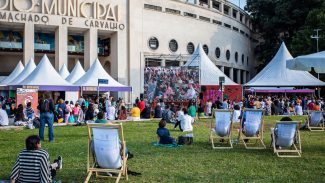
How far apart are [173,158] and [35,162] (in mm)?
4746

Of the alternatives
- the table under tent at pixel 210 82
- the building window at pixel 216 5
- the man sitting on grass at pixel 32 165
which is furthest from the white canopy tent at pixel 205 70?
the building window at pixel 216 5

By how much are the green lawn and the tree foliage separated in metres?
44.8

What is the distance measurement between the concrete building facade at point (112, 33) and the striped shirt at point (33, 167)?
110 feet

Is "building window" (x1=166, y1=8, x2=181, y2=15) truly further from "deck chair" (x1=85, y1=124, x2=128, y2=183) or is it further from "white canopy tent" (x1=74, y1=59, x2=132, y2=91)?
"deck chair" (x1=85, y1=124, x2=128, y2=183)

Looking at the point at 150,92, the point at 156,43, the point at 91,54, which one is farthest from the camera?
the point at 156,43

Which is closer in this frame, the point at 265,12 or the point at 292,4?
the point at 292,4

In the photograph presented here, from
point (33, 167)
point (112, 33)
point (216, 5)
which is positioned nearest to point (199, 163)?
point (33, 167)

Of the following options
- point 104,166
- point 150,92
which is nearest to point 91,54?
point 150,92

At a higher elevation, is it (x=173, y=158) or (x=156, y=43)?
(x=156, y=43)

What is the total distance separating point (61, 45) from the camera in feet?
130

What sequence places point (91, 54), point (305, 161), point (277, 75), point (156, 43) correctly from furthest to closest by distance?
point (156, 43) < point (91, 54) < point (277, 75) < point (305, 161)

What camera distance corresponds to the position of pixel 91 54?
40969mm

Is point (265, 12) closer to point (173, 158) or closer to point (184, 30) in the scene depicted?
point (184, 30)

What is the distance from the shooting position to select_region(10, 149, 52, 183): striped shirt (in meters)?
5.49
